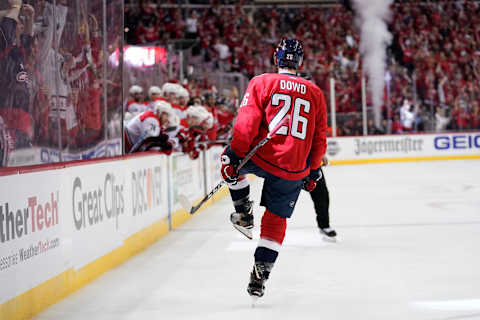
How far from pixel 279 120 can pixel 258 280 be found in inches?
36.1

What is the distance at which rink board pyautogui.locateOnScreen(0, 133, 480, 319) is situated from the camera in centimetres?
363

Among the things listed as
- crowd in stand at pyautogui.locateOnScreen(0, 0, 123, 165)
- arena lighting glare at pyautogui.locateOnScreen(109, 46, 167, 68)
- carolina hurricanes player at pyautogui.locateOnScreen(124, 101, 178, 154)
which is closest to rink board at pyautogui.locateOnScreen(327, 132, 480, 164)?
arena lighting glare at pyautogui.locateOnScreen(109, 46, 167, 68)

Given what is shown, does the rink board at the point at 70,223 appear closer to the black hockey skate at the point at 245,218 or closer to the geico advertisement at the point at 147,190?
the geico advertisement at the point at 147,190

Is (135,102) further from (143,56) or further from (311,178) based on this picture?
(311,178)

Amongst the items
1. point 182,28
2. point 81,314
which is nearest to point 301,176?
point 81,314

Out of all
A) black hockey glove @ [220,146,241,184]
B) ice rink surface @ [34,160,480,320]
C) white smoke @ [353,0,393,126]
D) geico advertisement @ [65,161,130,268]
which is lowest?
ice rink surface @ [34,160,480,320]

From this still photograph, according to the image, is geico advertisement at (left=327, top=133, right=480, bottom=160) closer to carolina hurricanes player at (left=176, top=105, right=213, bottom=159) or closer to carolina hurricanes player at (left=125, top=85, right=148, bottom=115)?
carolina hurricanes player at (left=176, top=105, right=213, bottom=159)

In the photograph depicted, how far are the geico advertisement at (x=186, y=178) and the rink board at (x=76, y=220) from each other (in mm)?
24

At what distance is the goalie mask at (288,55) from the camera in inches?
168

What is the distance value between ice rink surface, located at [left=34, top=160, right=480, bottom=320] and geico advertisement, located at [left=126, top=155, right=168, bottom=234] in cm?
28

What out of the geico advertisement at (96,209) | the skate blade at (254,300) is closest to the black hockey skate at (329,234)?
the geico advertisement at (96,209)

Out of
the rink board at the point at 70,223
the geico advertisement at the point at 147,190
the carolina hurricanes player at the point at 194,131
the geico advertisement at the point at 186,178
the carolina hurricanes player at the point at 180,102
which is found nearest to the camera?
the rink board at the point at 70,223

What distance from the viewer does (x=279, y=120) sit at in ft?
13.4

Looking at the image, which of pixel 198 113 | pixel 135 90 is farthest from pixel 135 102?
pixel 198 113
